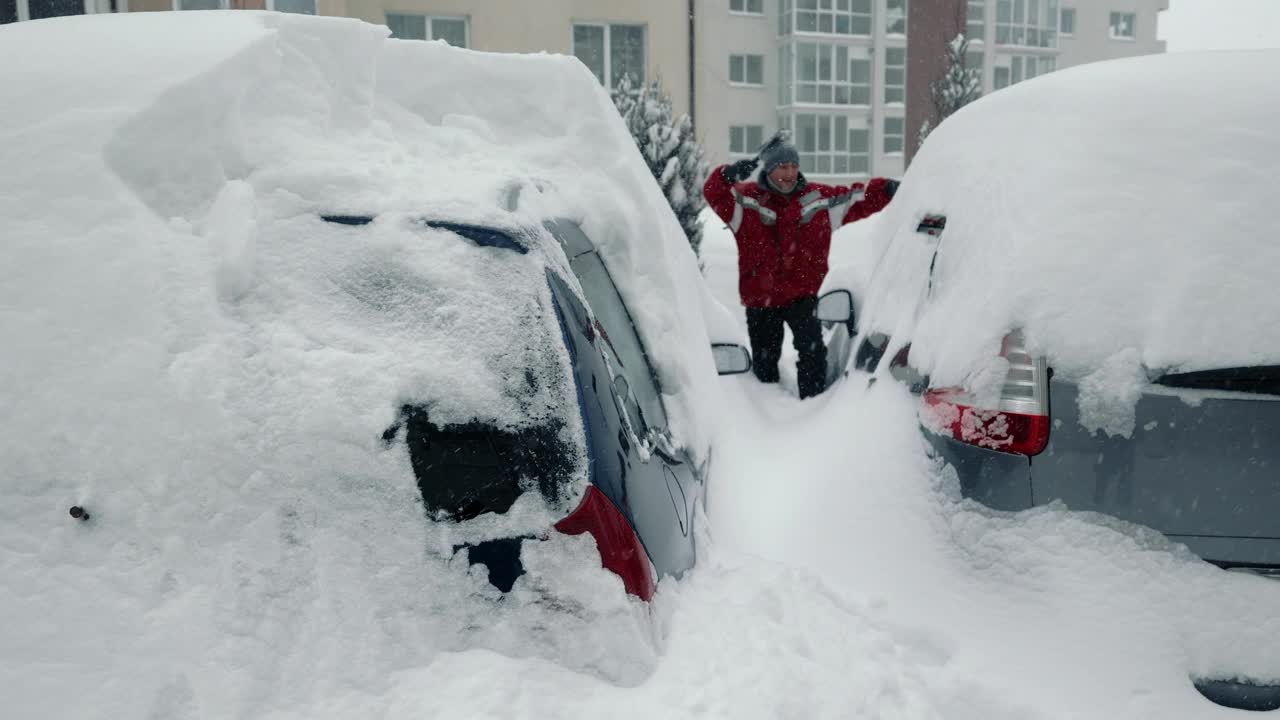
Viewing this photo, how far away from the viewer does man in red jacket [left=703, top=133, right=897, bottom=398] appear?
6.73 m

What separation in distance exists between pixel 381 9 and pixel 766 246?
14.8 metres

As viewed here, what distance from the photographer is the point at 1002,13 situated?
4488cm

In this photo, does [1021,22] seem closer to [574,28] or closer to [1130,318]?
[574,28]

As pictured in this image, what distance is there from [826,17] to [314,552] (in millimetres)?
40960

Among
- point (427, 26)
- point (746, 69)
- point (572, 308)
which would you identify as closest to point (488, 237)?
point (572, 308)

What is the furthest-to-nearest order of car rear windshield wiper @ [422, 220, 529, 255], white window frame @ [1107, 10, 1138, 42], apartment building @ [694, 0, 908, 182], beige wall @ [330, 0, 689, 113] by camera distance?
white window frame @ [1107, 10, 1138, 42] → apartment building @ [694, 0, 908, 182] → beige wall @ [330, 0, 689, 113] → car rear windshield wiper @ [422, 220, 529, 255]

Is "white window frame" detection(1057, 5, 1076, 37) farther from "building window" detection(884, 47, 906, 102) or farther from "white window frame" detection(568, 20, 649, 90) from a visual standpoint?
"white window frame" detection(568, 20, 649, 90)

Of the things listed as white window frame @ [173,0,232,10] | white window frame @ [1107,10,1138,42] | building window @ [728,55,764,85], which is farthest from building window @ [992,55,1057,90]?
white window frame @ [173,0,232,10]

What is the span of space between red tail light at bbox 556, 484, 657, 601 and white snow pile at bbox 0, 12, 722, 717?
3cm

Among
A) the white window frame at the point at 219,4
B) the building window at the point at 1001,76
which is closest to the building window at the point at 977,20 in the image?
the building window at the point at 1001,76

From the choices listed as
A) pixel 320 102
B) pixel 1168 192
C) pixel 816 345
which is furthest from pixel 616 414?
pixel 816 345

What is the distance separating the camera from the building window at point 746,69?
127 feet

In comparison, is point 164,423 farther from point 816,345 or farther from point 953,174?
point 816,345

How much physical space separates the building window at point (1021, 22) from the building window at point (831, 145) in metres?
9.78
